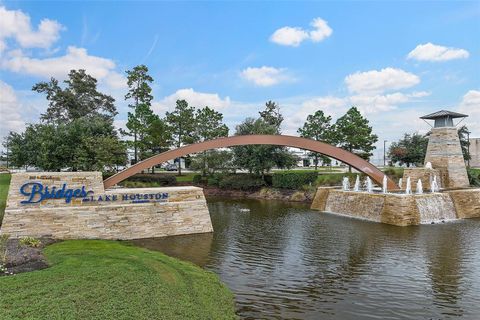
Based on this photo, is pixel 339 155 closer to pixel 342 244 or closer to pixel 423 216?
pixel 423 216

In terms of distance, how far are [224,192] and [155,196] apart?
72.2 ft

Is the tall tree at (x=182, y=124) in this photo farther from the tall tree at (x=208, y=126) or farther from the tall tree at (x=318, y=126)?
the tall tree at (x=318, y=126)

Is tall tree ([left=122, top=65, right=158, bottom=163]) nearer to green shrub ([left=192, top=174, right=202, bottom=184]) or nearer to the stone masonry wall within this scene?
green shrub ([left=192, top=174, right=202, bottom=184])

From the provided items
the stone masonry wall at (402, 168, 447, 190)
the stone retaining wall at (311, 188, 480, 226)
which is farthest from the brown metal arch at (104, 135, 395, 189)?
the stone masonry wall at (402, 168, 447, 190)

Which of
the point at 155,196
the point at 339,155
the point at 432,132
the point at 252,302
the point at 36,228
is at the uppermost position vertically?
the point at 432,132

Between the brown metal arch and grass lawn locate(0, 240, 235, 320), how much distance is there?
800 cm

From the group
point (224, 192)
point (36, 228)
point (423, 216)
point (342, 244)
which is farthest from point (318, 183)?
point (36, 228)

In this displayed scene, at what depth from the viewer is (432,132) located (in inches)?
1139

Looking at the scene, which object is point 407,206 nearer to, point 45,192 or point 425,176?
point 425,176

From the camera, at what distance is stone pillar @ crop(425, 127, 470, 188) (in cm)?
2775

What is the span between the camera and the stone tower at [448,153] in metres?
27.7

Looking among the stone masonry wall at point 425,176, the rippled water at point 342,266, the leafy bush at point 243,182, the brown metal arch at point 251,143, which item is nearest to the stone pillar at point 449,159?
the stone masonry wall at point 425,176

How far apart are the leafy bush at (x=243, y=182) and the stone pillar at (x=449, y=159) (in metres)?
18.4

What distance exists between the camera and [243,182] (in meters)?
39.4
